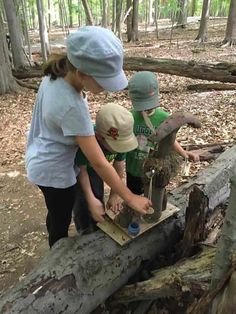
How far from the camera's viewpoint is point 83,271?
1.88 m

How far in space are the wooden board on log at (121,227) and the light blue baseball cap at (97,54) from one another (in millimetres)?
815

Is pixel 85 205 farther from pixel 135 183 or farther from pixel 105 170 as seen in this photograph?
pixel 105 170

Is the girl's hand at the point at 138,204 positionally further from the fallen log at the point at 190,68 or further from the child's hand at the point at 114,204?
the fallen log at the point at 190,68

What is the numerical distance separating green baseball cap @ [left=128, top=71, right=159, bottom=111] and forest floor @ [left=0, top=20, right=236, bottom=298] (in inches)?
65.0

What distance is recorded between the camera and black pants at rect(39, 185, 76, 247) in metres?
2.15

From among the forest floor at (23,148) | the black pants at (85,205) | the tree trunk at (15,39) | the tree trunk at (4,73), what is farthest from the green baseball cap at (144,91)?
the tree trunk at (15,39)

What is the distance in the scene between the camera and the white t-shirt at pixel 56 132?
175 cm

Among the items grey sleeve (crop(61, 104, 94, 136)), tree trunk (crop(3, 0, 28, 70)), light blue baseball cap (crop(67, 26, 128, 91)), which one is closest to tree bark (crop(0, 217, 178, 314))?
grey sleeve (crop(61, 104, 94, 136))

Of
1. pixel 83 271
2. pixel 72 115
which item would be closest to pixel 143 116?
pixel 72 115

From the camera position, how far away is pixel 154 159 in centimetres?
180

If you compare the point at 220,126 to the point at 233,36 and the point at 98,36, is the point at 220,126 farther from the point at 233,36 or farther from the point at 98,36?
the point at 233,36

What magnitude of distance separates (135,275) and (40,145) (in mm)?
936

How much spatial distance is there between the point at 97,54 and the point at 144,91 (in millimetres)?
646

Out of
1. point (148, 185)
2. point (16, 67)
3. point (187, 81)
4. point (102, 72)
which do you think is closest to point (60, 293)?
point (148, 185)
